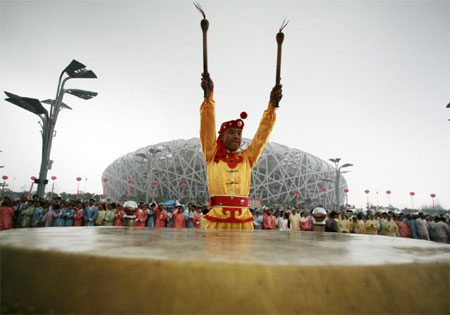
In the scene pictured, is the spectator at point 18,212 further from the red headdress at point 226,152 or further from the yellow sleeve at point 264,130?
the yellow sleeve at point 264,130

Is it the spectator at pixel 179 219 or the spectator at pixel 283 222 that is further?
the spectator at pixel 283 222

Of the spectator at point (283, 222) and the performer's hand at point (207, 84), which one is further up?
the performer's hand at point (207, 84)

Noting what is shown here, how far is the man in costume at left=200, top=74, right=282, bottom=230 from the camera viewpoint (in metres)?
2.56

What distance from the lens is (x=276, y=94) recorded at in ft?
9.00

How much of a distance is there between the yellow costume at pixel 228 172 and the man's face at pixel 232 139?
0.27ft

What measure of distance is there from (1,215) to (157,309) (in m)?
9.18

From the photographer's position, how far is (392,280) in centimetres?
47

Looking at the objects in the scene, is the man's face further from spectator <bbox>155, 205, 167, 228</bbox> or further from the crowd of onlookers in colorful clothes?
spectator <bbox>155, 205, 167, 228</bbox>

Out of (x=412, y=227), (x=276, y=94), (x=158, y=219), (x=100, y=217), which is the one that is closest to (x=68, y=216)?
(x=100, y=217)

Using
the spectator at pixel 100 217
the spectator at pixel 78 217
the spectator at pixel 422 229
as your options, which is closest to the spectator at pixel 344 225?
the spectator at pixel 422 229

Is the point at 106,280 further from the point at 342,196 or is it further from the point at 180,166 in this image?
the point at 342,196

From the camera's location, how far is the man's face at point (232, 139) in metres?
2.80

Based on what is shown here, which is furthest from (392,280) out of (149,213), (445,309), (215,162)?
(149,213)

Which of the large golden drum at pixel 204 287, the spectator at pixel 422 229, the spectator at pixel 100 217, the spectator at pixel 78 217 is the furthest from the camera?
the spectator at pixel 422 229
